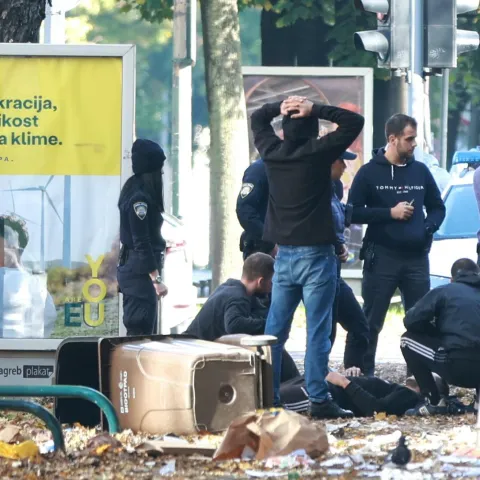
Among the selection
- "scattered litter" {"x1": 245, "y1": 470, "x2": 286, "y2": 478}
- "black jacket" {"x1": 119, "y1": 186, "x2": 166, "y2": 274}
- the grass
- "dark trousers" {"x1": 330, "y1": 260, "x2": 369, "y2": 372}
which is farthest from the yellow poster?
the grass

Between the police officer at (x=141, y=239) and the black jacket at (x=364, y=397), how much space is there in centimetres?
111

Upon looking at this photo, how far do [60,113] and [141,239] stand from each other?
2.99 ft

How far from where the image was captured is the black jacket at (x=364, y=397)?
9.13 m

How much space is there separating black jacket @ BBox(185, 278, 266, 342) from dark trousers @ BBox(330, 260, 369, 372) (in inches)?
32.9

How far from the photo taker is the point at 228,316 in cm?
927

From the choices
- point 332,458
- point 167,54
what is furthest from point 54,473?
point 167,54

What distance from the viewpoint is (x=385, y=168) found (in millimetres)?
10461

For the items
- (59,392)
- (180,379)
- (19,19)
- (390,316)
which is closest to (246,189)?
(19,19)

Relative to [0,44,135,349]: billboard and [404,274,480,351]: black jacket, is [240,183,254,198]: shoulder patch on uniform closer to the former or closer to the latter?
[0,44,135,349]: billboard

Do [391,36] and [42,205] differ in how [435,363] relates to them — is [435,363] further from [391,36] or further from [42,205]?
[391,36]

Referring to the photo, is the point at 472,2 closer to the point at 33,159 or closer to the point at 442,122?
the point at 33,159

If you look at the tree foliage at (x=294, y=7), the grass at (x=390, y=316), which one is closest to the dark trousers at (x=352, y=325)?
the grass at (x=390, y=316)

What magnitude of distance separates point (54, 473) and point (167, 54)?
4852cm

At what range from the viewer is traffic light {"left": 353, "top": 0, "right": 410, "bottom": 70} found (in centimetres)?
1125
